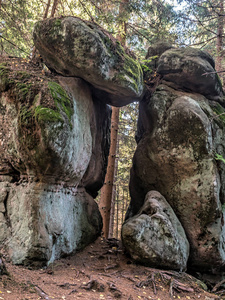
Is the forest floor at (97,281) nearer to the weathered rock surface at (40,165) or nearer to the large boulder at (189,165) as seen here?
the weathered rock surface at (40,165)

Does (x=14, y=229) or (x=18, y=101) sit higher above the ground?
(x=18, y=101)

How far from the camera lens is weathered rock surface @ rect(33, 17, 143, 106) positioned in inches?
272

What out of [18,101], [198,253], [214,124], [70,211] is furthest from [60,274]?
[214,124]

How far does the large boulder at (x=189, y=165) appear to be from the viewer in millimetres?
8000

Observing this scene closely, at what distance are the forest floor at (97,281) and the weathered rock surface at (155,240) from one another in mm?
280

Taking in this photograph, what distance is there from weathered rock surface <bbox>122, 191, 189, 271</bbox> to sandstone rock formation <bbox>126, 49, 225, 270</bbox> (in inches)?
38.2

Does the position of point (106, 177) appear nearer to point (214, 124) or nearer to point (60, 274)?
point (214, 124)

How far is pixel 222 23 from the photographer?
38.9ft

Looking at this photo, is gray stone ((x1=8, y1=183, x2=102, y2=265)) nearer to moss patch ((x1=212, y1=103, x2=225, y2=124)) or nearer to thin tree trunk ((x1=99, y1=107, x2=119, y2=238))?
thin tree trunk ((x1=99, y1=107, x2=119, y2=238))

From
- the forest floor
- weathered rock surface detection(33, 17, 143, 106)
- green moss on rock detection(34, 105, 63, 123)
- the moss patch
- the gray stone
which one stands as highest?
weathered rock surface detection(33, 17, 143, 106)

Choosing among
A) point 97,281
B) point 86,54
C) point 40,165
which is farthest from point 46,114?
point 97,281

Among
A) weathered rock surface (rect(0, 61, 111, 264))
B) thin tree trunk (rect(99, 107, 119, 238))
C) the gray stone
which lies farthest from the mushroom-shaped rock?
the gray stone

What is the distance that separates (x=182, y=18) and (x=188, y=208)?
9160 millimetres

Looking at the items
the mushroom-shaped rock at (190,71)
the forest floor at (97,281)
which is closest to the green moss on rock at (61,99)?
the forest floor at (97,281)
